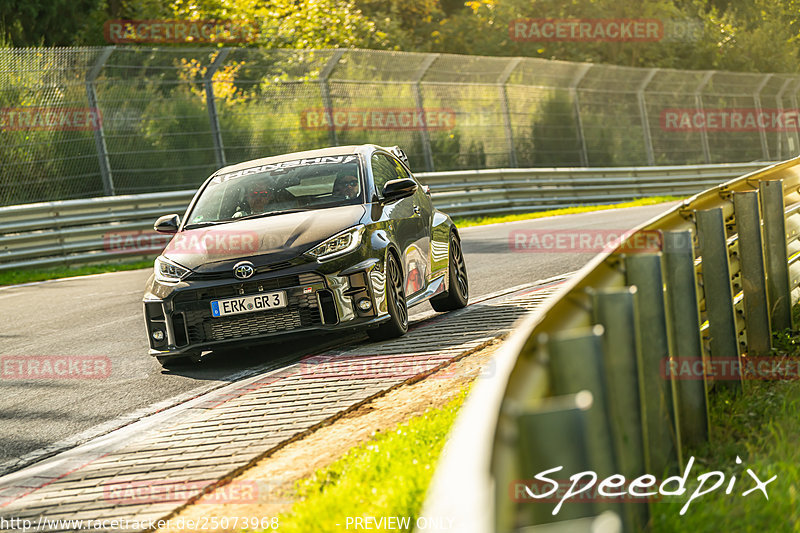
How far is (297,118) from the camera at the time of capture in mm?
22203

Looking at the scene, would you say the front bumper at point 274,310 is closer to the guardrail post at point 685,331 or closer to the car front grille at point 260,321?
the car front grille at point 260,321

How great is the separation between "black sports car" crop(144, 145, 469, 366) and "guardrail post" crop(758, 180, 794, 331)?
281cm

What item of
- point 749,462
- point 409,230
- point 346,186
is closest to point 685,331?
point 749,462

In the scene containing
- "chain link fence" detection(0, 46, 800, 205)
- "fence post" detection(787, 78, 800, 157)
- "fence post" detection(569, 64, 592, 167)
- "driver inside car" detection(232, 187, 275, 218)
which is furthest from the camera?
"fence post" detection(787, 78, 800, 157)

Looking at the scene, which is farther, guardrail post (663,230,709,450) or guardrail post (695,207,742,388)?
guardrail post (695,207,742,388)

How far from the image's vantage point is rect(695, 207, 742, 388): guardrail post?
199 inches

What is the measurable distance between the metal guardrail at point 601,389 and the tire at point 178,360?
418cm

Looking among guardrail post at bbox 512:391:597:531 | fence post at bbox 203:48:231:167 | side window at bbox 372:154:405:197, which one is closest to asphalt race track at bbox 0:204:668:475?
side window at bbox 372:154:405:197

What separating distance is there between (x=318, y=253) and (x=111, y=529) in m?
3.75

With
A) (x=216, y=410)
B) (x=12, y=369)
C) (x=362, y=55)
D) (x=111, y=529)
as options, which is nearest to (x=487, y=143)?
(x=362, y=55)

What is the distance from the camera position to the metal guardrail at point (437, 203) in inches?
672

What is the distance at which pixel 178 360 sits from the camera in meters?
8.34

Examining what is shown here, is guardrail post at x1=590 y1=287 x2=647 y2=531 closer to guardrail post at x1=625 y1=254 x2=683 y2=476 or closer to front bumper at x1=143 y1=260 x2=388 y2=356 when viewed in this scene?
guardrail post at x1=625 y1=254 x2=683 y2=476

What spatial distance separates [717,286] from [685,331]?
92cm
